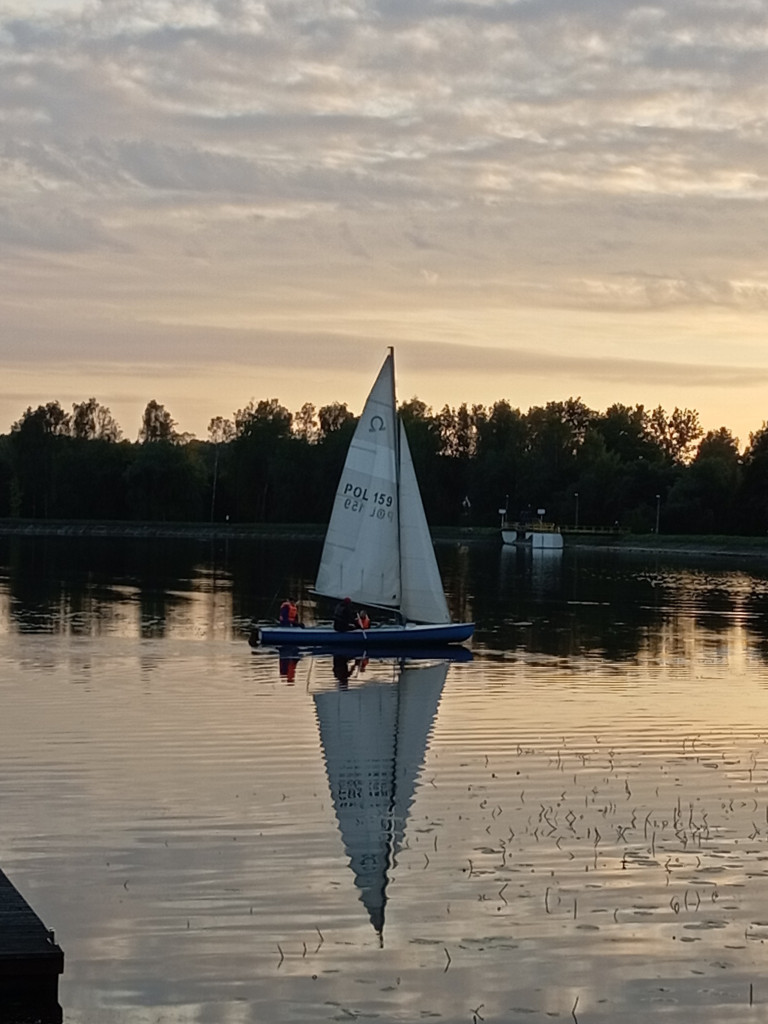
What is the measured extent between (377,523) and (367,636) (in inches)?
170

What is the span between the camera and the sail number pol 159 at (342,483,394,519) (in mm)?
57656

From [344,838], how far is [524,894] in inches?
156

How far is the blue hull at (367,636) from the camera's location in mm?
55844

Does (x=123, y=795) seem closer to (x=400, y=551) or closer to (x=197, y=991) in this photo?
(x=197, y=991)

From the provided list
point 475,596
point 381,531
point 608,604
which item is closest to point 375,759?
point 381,531

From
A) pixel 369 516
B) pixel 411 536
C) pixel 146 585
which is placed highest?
pixel 369 516

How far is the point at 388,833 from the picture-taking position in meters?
24.7

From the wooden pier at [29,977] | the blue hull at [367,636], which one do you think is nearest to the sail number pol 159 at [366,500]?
the blue hull at [367,636]

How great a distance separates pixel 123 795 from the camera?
27.0m

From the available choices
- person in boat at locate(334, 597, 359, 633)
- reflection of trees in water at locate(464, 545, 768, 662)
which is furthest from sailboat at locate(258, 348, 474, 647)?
reflection of trees in water at locate(464, 545, 768, 662)

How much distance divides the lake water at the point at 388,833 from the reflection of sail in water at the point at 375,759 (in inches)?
3.8

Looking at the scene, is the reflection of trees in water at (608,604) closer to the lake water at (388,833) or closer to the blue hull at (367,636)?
the blue hull at (367,636)

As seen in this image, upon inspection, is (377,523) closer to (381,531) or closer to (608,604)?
(381,531)

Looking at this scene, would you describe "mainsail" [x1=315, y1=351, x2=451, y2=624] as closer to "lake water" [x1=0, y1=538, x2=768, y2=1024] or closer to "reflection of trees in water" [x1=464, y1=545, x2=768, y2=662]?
"lake water" [x1=0, y1=538, x2=768, y2=1024]
